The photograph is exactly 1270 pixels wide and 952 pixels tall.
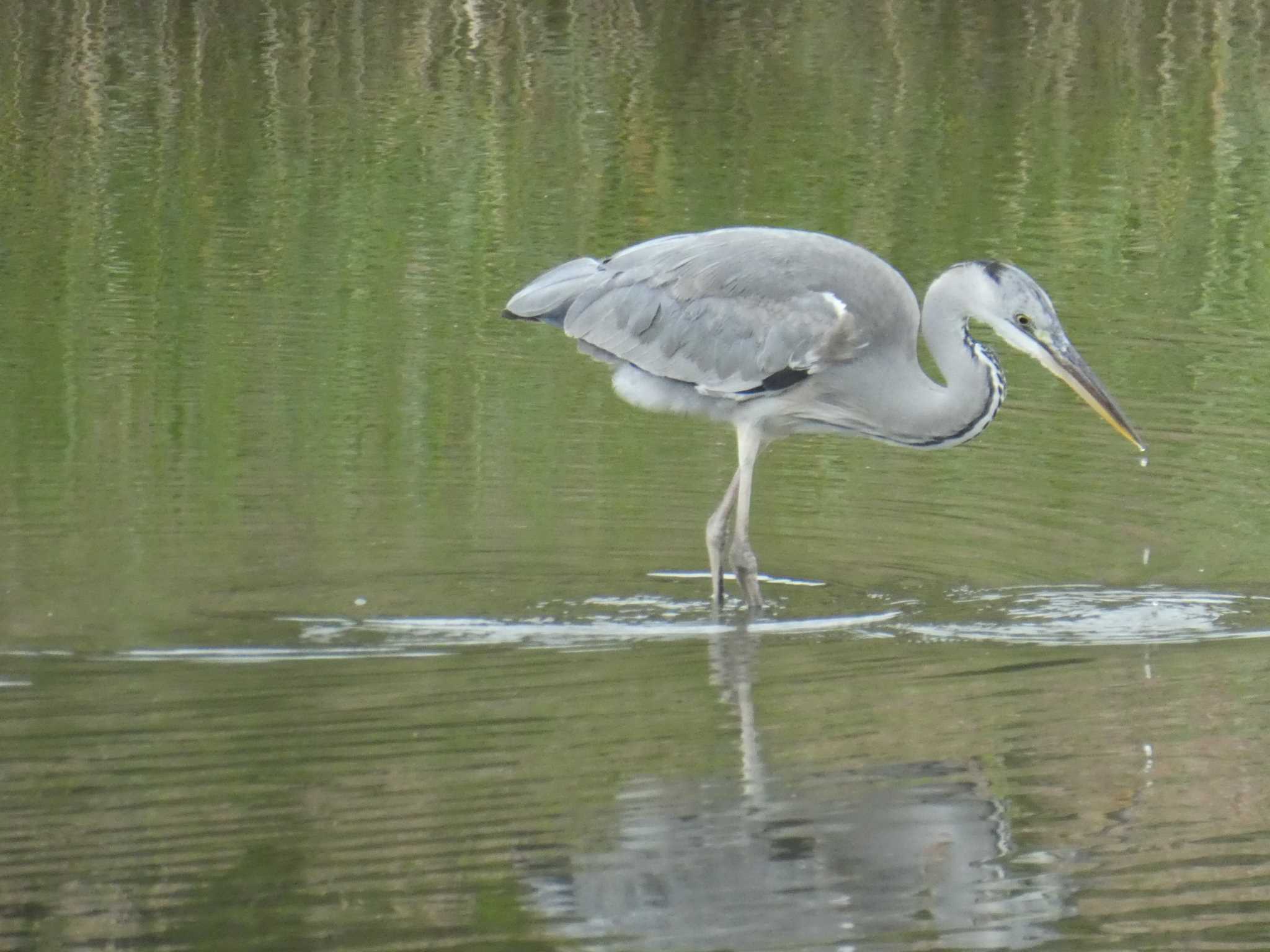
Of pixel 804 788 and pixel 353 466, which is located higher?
pixel 353 466

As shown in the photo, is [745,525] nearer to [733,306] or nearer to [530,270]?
[733,306]

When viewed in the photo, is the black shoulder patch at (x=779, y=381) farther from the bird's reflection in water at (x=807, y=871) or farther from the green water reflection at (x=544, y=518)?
the bird's reflection in water at (x=807, y=871)

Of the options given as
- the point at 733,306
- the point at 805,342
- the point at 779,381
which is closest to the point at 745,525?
the point at 779,381

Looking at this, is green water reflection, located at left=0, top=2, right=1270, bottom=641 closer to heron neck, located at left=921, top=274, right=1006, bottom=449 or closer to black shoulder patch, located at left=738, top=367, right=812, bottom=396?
heron neck, located at left=921, top=274, right=1006, bottom=449

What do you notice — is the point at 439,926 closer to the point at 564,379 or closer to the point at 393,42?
the point at 564,379

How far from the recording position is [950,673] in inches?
257

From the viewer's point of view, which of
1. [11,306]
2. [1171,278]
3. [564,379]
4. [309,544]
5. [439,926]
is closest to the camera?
[439,926]

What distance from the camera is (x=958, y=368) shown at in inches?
300

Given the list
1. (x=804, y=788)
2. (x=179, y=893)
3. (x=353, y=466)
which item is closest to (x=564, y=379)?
(x=353, y=466)

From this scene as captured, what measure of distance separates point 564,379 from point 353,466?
5.75 ft

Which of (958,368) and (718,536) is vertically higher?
(958,368)

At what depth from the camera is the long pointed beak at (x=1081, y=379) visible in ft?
24.0

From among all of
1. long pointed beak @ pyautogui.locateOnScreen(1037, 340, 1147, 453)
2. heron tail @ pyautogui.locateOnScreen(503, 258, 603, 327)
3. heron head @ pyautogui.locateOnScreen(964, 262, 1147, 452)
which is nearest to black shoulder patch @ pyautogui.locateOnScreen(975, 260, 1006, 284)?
heron head @ pyautogui.locateOnScreen(964, 262, 1147, 452)

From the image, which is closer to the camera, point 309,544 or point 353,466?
point 309,544
